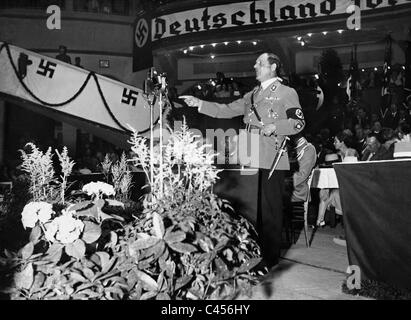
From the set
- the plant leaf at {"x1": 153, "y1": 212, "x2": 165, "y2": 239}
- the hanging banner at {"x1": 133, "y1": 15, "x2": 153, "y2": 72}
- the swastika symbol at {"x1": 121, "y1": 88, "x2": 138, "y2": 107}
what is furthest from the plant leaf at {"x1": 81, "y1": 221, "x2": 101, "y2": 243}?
the hanging banner at {"x1": 133, "y1": 15, "x2": 153, "y2": 72}

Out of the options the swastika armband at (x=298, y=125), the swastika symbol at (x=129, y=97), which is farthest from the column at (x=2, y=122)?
the swastika armband at (x=298, y=125)

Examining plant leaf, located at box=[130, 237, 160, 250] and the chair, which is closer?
plant leaf, located at box=[130, 237, 160, 250]

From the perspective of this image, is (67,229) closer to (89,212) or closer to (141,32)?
(89,212)

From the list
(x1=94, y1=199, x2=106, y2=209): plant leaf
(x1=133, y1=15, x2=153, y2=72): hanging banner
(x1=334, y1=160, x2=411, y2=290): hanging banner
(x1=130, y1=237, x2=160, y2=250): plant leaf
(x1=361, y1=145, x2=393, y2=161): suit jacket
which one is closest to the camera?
(x1=130, y1=237, x2=160, y2=250): plant leaf

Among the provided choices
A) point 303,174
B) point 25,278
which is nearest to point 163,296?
point 25,278

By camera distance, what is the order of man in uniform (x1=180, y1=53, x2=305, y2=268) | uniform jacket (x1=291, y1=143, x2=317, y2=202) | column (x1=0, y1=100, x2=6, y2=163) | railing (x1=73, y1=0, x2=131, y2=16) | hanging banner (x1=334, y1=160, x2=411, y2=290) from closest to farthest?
hanging banner (x1=334, y1=160, x2=411, y2=290) → man in uniform (x1=180, y1=53, x2=305, y2=268) → uniform jacket (x1=291, y1=143, x2=317, y2=202) → column (x1=0, y1=100, x2=6, y2=163) → railing (x1=73, y1=0, x2=131, y2=16)

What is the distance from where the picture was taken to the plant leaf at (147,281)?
267cm

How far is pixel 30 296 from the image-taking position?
8.99 feet

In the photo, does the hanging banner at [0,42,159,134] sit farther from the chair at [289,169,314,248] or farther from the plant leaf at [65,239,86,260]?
the plant leaf at [65,239,86,260]

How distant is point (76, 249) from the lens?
2.83 m

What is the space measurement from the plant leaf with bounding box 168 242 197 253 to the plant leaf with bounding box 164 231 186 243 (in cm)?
2

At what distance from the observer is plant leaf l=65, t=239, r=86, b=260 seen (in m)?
2.81

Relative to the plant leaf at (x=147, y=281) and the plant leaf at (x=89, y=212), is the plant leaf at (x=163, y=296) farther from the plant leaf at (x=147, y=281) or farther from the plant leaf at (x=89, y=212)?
the plant leaf at (x=89, y=212)

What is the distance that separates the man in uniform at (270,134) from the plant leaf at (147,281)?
1.63 metres
